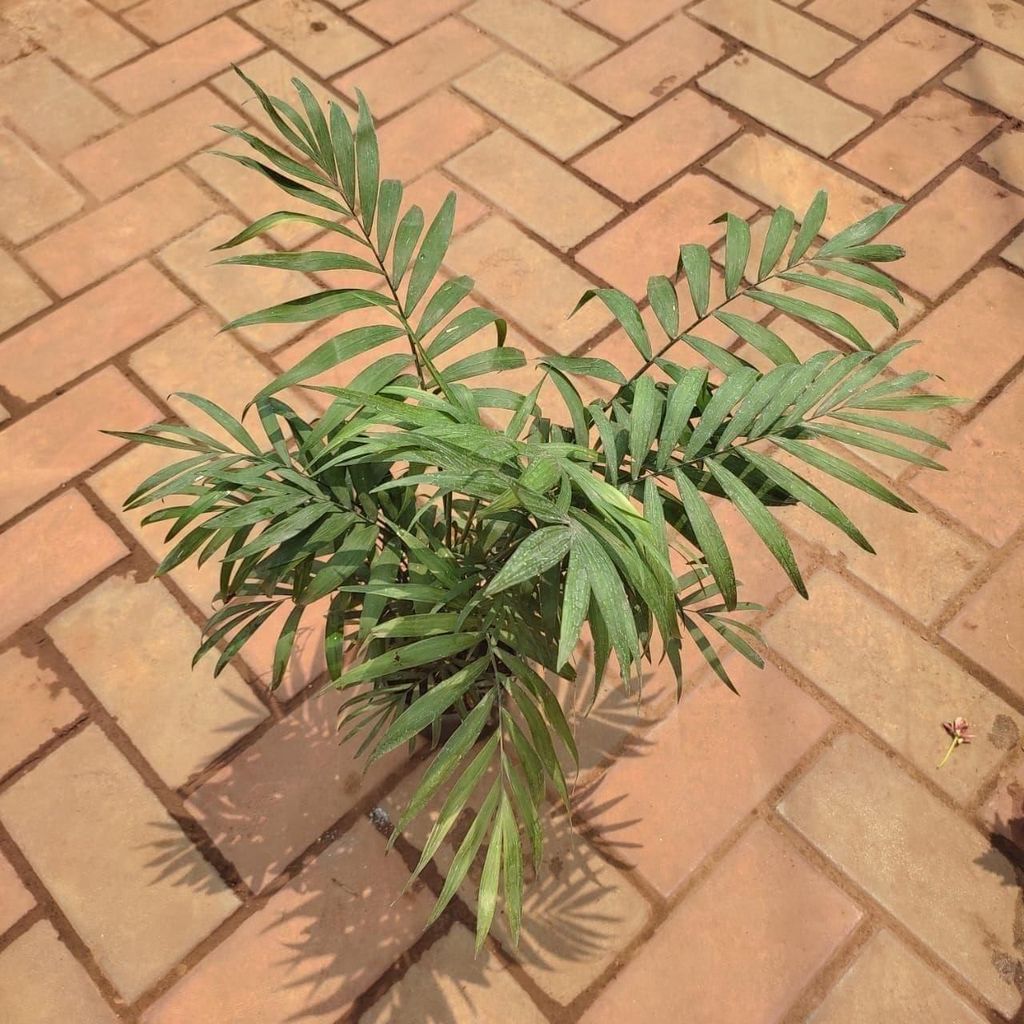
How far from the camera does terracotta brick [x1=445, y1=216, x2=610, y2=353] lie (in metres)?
1.98

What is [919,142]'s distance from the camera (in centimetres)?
228

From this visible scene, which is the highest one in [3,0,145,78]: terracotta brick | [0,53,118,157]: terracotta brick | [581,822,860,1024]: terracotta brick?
[3,0,145,78]: terracotta brick

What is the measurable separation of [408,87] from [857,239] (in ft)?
5.16

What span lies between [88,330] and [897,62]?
2.05 m

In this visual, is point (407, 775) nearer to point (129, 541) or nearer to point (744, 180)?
point (129, 541)

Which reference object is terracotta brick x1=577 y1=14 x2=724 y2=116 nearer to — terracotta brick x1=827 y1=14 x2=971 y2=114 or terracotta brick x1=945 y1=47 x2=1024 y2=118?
terracotta brick x1=827 y1=14 x2=971 y2=114

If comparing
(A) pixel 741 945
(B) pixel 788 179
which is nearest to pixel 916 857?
(A) pixel 741 945

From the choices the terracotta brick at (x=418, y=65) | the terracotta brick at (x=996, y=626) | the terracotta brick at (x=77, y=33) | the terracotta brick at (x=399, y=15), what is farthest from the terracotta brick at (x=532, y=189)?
the terracotta brick at (x=996, y=626)

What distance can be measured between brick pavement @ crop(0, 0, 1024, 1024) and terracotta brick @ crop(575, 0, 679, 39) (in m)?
0.01

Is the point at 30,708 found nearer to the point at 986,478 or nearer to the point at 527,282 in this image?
the point at 527,282

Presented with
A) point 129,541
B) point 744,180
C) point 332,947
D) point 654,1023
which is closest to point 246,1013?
point 332,947

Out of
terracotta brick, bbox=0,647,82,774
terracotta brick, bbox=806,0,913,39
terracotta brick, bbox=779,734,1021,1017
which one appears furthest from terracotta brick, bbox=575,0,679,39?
terracotta brick, bbox=0,647,82,774

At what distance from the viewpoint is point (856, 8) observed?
2.57 meters

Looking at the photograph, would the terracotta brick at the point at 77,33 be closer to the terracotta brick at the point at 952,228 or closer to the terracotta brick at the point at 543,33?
the terracotta brick at the point at 543,33
